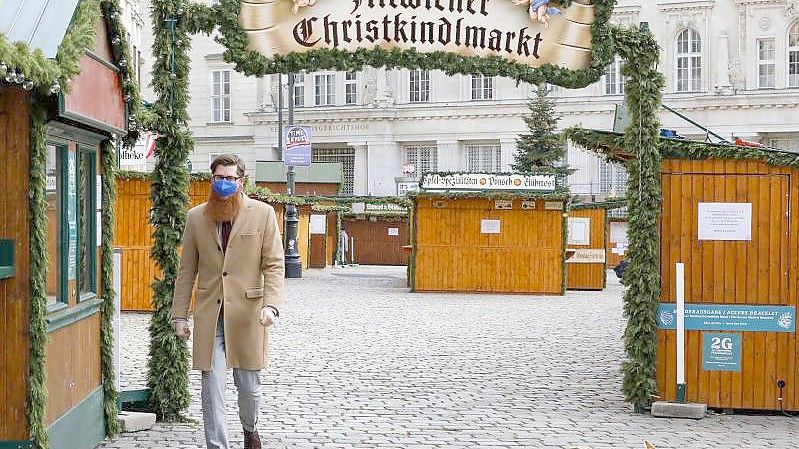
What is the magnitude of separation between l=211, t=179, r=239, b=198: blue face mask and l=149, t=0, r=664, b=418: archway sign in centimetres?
195

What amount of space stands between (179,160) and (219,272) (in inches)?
82.3

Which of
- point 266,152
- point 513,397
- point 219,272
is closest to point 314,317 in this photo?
point 513,397

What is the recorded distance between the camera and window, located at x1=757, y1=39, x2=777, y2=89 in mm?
56750

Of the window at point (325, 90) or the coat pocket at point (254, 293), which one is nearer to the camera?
the coat pocket at point (254, 293)

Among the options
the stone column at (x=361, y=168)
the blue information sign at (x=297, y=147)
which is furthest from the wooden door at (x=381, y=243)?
the blue information sign at (x=297, y=147)

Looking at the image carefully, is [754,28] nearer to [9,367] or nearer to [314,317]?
[314,317]

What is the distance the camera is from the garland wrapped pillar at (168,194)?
923cm

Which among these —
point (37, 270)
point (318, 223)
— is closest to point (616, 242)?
point (318, 223)

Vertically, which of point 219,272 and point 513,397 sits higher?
point 219,272

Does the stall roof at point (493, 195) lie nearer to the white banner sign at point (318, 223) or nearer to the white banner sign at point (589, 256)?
the white banner sign at point (589, 256)

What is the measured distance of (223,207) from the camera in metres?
7.40

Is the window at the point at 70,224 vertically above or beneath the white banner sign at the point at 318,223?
above

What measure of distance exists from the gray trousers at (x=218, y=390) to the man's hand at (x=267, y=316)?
30 cm

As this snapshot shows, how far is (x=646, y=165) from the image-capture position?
10.2m
